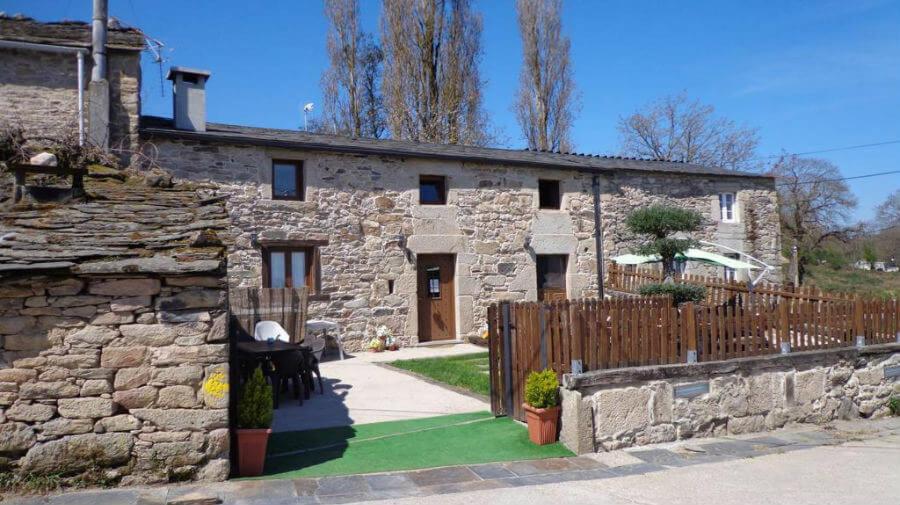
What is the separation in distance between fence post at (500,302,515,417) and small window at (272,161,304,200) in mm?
6603

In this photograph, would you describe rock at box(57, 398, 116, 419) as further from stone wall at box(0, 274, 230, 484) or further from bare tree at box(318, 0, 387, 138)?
bare tree at box(318, 0, 387, 138)

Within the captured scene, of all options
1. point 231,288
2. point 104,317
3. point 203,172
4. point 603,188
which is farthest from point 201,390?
point 603,188

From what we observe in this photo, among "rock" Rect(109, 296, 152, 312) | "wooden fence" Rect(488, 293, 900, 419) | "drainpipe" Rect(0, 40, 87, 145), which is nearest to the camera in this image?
"rock" Rect(109, 296, 152, 312)

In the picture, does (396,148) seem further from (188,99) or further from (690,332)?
(690,332)

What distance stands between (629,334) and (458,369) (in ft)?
13.3

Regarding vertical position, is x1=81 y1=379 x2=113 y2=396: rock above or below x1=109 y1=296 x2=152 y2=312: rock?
below

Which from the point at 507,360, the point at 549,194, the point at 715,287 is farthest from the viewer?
the point at 549,194

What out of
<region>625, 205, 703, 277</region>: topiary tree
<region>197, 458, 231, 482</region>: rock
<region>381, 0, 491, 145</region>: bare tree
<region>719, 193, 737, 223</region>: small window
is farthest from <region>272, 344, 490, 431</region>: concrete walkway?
<region>381, 0, 491, 145</region>: bare tree

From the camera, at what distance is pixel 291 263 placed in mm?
12188

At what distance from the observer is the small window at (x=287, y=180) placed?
12.2 metres

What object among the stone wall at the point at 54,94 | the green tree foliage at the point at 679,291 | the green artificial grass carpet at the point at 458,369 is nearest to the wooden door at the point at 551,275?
the green artificial grass carpet at the point at 458,369

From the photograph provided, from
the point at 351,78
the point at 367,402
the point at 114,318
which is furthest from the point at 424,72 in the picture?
the point at 114,318

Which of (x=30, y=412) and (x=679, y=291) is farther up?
(x=679, y=291)

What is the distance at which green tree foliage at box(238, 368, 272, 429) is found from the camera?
5.38 metres
